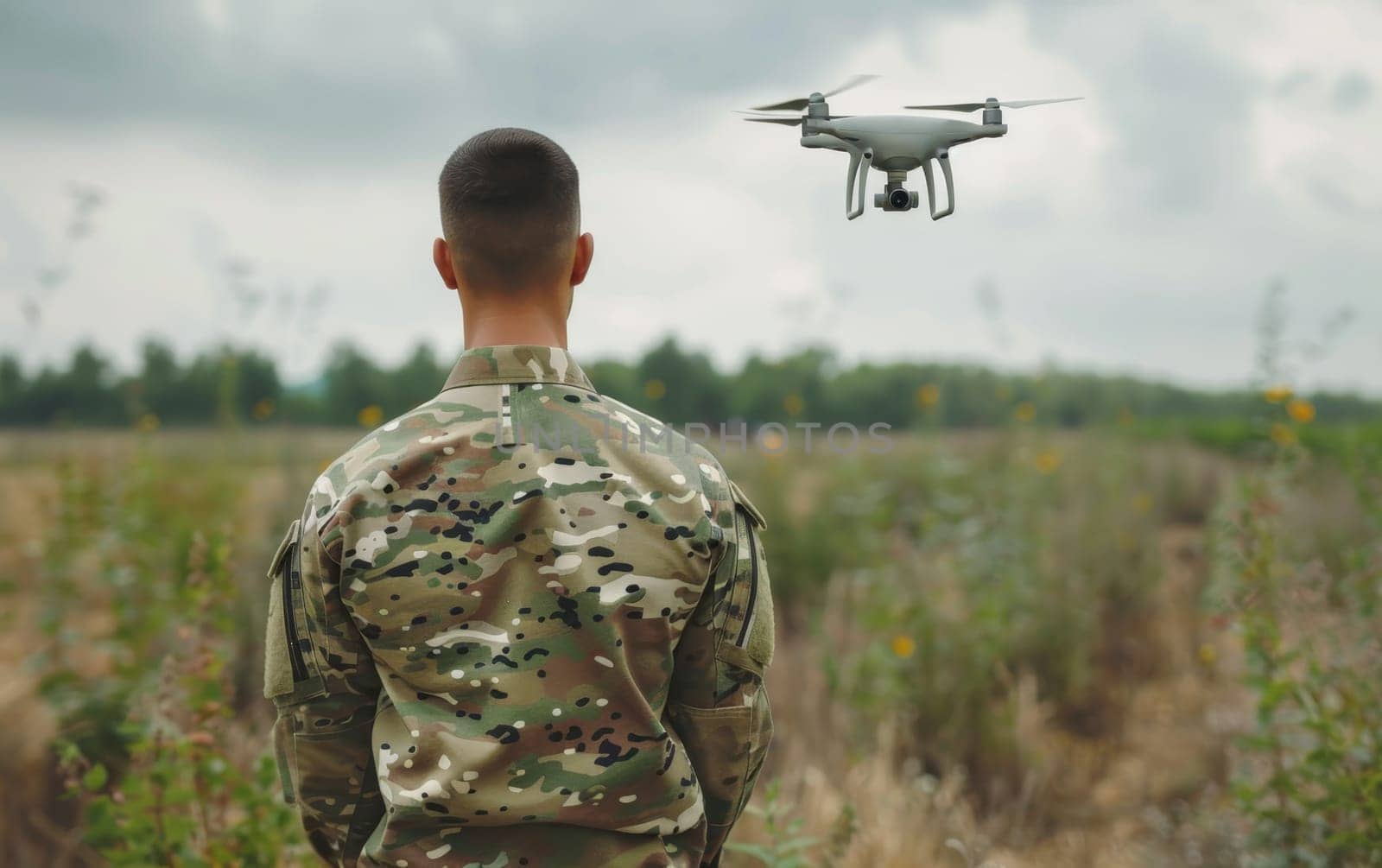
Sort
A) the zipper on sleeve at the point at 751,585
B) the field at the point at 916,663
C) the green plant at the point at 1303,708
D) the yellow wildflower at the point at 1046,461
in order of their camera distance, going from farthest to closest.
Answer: the yellow wildflower at the point at 1046,461 < the green plant at the point at 1303,708 < the field at the point at 916,663 < the zipper on sleeve at the point at 751,585

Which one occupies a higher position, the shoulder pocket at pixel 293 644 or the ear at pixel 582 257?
the ear at pixel 582 257

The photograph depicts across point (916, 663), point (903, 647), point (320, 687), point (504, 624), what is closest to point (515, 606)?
point (504, 624)

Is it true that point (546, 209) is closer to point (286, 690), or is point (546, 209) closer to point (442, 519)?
point (442, 519)

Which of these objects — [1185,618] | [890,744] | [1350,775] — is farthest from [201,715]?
[1185,618]

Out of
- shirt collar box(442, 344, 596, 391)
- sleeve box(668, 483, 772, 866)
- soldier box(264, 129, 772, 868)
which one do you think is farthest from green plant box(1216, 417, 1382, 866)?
shirt collar box(442, 344, 596, 391)

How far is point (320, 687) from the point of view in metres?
1.79

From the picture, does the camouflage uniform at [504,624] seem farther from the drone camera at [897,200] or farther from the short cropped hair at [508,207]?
the drone camera at [897,200]

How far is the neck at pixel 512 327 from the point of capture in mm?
1822

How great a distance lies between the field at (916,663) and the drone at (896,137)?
4.54 ft

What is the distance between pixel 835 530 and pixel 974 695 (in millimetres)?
1644

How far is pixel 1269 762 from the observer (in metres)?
3.35

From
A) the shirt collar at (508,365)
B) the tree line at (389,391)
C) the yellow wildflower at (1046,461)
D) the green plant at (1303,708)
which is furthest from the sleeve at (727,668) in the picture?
the yellow wildflower at (1046,461)

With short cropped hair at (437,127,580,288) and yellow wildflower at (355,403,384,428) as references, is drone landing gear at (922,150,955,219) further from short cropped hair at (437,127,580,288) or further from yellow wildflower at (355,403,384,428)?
yellow wildflower at (355,403,384,428)

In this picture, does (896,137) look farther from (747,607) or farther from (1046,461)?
(1046,461)
